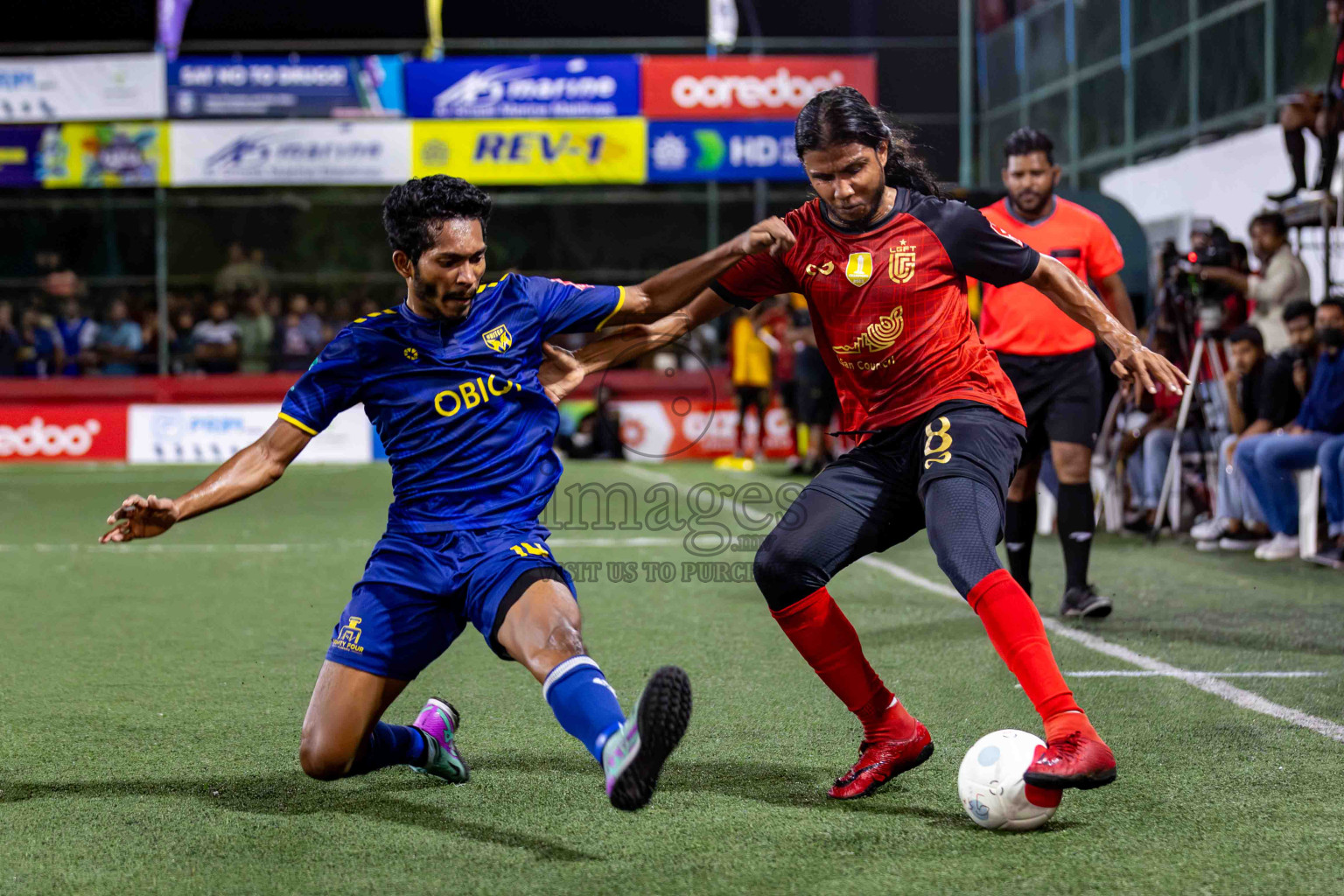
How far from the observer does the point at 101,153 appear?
838 inches

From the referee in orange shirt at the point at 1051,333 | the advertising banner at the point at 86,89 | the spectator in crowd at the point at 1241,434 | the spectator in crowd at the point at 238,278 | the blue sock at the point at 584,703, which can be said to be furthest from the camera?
Answer: the spectator in crowd at the point at 238,278

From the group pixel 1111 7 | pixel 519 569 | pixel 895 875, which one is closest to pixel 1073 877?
pixel 895 875

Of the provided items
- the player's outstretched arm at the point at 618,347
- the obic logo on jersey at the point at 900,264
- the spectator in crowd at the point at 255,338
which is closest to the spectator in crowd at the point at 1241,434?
the obic logo on jersey at the point at 900,264

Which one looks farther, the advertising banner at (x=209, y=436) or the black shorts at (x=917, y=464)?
the advertising banner at (x=209, y=436)

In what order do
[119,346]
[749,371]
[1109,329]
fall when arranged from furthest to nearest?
1. [119,346]
2. [749,371]
3. [1109,329]

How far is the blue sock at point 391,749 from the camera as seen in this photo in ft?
12.6

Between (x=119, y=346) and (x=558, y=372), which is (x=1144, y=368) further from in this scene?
(x=119, y=346)

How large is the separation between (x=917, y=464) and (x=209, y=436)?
17.0 m

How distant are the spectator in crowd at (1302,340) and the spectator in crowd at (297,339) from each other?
15.3 metres

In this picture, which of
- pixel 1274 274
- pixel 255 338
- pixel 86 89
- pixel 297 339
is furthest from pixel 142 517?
pixel 86 89

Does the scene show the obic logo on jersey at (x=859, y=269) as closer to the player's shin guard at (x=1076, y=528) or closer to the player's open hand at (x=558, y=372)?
the player's open hand at (x=558, y=372)

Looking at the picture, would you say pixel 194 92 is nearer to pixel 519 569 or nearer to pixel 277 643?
pixel 277 643

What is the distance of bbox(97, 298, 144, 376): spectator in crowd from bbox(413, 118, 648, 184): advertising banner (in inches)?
193

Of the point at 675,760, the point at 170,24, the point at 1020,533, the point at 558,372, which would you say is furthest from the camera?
the point at 170,24
